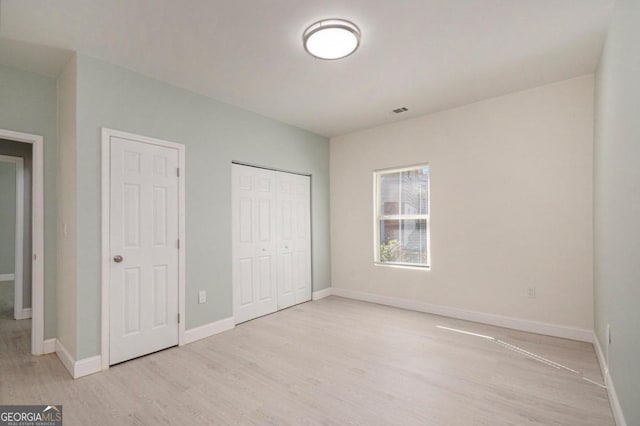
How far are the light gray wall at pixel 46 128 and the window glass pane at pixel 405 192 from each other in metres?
4.10

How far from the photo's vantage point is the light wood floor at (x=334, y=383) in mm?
1972

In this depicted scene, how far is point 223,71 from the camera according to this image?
295 cm

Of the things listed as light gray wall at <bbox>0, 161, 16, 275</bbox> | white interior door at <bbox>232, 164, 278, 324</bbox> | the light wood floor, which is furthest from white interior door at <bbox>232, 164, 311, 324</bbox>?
light gray wall at <bbox>0, 161, 16, 275</bbox>

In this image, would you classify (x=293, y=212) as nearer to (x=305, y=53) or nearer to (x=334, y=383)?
(x=305, y=53)

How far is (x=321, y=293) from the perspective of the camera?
5.08 meters

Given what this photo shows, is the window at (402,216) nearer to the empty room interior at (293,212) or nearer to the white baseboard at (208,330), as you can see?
the empty room interior at (293,212)

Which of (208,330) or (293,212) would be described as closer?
(208,330)

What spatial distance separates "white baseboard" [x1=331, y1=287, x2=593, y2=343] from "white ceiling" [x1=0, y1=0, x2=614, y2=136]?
2.66m

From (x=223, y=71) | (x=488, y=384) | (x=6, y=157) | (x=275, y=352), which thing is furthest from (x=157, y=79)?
(x=488, y=384)

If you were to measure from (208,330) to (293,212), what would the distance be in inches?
80.5

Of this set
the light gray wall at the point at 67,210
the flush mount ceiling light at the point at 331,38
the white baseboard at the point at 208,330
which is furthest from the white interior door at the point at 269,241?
Result: the flush mount ceiling light at the point at 331,38

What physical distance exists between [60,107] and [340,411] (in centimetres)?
373

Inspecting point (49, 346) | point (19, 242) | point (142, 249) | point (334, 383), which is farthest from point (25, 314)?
point (334, 383)

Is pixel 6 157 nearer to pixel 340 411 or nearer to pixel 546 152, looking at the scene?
pixel 340 411
